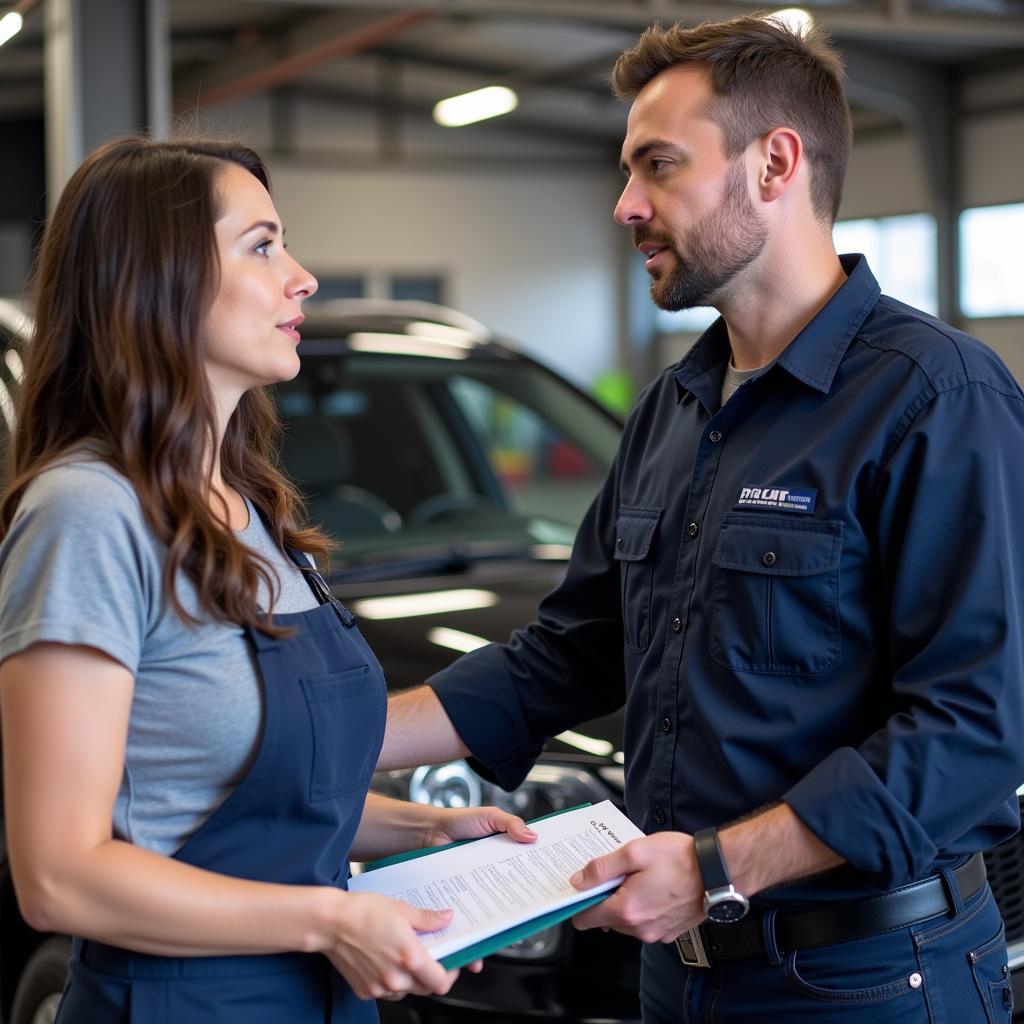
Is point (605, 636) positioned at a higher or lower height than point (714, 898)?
higher

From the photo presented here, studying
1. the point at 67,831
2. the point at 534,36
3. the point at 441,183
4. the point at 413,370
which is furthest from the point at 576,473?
the point at 67,831

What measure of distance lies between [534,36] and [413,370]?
12.5m

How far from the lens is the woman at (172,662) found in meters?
1.32

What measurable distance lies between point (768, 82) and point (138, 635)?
44.2 inches

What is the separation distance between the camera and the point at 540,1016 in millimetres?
2254

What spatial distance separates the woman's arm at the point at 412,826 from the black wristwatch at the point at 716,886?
30cm

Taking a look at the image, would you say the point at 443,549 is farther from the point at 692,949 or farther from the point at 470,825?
the point at 692,949

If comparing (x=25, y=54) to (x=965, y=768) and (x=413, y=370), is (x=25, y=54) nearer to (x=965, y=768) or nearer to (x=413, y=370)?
(x=413, y=370)

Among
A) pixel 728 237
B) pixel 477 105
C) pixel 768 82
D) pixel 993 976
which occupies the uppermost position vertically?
pixel 477 105

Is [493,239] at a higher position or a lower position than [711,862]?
higher

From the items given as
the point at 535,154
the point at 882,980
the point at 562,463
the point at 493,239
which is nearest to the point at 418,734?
the point at 882,980

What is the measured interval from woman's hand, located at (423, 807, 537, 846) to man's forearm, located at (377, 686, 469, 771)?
0.22 meters

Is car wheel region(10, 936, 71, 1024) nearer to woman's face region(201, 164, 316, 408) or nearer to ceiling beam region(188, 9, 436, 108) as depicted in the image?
woman's face region(201, 164, 316, 408)

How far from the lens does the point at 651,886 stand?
A: 5.25ft
